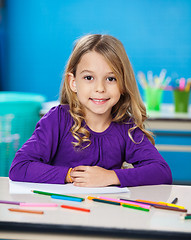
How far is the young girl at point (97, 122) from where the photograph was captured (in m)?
1.36

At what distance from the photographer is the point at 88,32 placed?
404 cm

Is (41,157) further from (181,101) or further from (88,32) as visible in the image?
(88,32)

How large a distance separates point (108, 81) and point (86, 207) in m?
0.53

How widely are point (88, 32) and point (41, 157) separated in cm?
285

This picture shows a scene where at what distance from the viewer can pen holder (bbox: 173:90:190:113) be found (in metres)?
2.89

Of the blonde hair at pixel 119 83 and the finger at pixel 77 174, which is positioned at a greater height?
the blonde hair at pixel 119 83

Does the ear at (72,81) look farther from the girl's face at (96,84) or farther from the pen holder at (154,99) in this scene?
the pen holder at (154,99)

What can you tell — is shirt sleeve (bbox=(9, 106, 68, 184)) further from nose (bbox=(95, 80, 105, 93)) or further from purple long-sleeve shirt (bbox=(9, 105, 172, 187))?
nose (bbox=(95, 80, 105, 93))

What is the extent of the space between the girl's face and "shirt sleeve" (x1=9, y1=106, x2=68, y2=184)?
0.12 meters

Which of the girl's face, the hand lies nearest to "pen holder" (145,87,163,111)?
the girl's face

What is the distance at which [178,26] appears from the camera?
4.05 metres

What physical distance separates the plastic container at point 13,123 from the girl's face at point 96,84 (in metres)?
1.04

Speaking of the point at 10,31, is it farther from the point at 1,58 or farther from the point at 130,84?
the point at 130,84

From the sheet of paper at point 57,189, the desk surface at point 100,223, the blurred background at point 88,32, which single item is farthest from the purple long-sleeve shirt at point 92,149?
the blurred background at point 88,32
